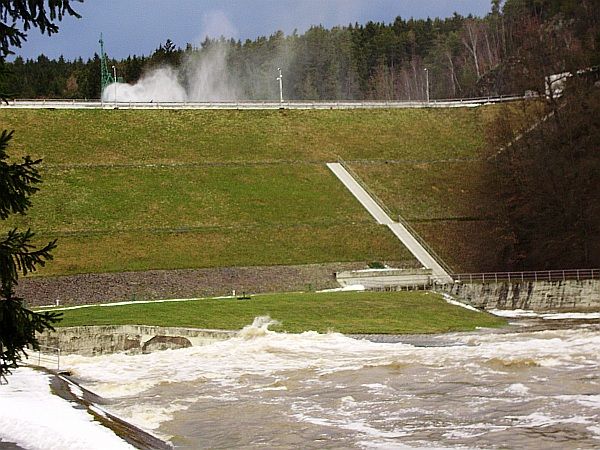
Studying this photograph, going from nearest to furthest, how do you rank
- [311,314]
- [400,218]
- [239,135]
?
[311,314]
[400,218]
[239,135]

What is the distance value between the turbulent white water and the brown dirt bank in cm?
1477

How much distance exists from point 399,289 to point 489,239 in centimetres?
1355

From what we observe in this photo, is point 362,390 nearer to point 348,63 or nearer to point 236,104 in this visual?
point 236,104

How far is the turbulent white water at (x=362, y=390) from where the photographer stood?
18625 mm

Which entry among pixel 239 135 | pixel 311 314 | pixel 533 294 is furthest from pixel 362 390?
pixel 239 135

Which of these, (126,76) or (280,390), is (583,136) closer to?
(280,390)

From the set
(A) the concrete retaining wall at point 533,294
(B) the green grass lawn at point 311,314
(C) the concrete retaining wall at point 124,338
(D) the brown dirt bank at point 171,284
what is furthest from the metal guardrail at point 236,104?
(C) the concrete retaining wall at point 124,338

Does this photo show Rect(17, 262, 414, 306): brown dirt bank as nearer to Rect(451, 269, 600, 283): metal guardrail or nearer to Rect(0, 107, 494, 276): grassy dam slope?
Rect(0, 107, 494, 276): grassy dam slope

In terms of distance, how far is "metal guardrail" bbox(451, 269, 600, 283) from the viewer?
5003 cm

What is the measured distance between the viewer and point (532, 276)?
53812mm

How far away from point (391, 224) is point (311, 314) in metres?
24.7

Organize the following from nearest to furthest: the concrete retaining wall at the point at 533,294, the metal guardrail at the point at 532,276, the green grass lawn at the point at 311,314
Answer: the green grass lawn at the point at 311,314 < the concrete retaining wall at the point at 533,294 < the metal guardrail at the point at 532,276

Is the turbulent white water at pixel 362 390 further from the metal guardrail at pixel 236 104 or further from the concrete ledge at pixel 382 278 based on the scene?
the metal guardrail at pixel 236 104

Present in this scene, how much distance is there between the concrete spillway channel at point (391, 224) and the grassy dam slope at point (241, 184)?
33.1 inches
